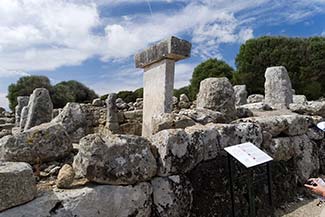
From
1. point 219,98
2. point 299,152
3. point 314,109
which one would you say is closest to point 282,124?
point 299,152

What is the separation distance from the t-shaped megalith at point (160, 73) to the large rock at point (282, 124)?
1.39 meters

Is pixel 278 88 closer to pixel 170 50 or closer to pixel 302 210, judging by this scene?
pixel 170 50

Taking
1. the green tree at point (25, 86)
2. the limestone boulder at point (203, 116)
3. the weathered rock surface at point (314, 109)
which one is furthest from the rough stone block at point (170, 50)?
the green tree at point (25, 86)

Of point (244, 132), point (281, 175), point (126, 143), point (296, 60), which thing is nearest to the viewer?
point (126, 143)

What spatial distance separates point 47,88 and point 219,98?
77.2 ft

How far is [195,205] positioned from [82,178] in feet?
3.53

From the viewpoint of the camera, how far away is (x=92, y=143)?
2395 millimetres

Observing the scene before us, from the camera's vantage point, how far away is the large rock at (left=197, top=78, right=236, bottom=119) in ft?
16.5

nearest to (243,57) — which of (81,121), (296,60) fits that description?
(296,60)

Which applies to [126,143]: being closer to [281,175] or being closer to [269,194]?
[269,194]

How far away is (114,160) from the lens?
2.44 meters

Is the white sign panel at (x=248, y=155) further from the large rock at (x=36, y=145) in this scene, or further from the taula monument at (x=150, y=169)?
the large rock at (x=36, y=145)

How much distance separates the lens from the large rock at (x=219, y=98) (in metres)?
5.04

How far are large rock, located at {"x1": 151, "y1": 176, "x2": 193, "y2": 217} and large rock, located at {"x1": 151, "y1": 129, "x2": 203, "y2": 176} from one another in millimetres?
70
